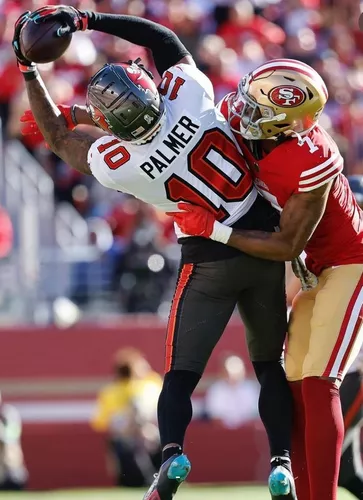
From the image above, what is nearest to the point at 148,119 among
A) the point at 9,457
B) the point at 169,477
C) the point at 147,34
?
the point at 147,34

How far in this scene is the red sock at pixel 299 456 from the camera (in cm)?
530

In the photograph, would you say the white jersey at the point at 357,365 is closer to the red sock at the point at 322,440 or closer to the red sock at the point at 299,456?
the red sock at the point at 299,456

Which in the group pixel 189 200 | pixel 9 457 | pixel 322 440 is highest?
pixel 189 200

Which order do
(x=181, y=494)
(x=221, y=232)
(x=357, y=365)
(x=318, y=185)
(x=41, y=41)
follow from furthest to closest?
(x=181, y=494) → (x=357, y=365) → (x=41, y=41) → (x=221, y=232) → (x=318, y=185)

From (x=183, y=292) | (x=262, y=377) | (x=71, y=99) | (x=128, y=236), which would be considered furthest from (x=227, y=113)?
(x=71, y=99)

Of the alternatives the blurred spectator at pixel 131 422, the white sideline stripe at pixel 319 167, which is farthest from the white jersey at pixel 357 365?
the blurred spectator at pixel 131 422

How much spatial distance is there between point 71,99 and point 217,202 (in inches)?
273

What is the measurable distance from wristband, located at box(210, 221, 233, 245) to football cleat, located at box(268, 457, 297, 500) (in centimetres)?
99

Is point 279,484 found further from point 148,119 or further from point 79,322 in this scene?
point 79,322

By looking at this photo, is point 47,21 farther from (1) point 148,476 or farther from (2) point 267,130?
(1) point 148,476

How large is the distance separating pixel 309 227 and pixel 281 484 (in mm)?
1072

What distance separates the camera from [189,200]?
5.07 meters

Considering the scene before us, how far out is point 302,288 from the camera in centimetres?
534

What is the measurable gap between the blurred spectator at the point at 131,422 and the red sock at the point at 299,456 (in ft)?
14.8
